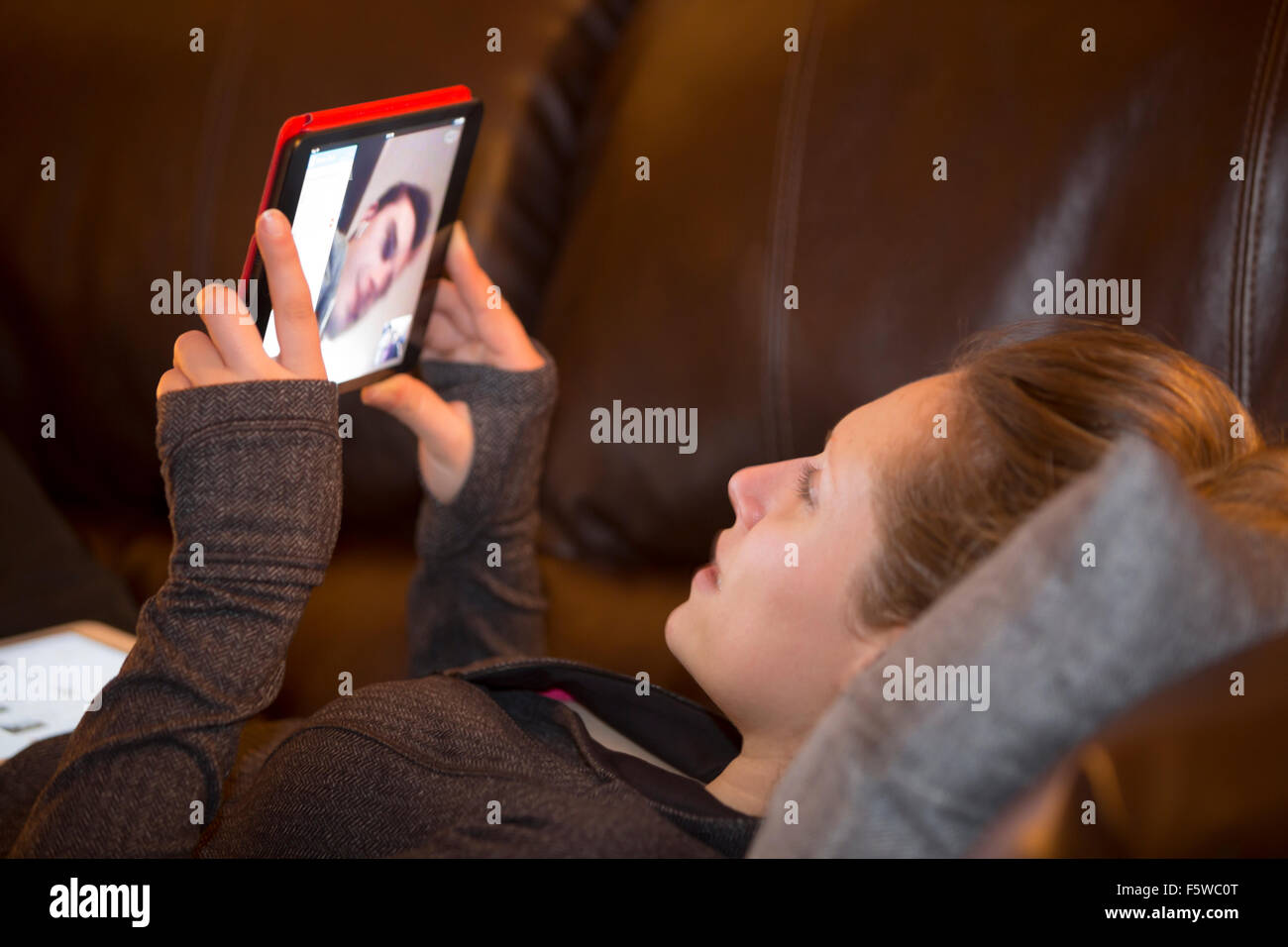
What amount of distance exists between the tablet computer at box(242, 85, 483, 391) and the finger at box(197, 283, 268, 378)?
0.16 ft

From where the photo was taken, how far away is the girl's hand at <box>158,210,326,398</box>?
68 cm

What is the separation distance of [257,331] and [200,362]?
39mm

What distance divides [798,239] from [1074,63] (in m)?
0.27

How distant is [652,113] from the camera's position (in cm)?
118

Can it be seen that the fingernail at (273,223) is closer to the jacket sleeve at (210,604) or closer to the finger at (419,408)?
the jacket sleeve at (210,604)

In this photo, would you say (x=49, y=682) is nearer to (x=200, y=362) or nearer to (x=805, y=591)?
(x=200, y=362)

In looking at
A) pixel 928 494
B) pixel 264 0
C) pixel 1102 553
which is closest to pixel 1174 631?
pixel 1102 553

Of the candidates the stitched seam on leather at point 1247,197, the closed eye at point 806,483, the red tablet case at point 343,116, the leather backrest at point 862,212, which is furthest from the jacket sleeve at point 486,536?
the stitched seam on leather at point 1247,197

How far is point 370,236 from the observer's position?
2.77 ft

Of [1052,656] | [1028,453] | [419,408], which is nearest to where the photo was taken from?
[1052,656]

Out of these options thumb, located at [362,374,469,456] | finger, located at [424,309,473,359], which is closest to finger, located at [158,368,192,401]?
thumb, located at [362,374,469,456]

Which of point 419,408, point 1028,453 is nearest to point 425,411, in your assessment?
point 419,408

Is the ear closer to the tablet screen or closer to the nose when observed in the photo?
the nose
